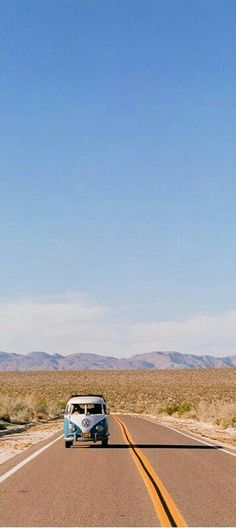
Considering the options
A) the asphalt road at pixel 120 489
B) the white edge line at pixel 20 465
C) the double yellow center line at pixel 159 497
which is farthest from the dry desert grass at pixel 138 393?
the double yellow center line at pixel 159 497

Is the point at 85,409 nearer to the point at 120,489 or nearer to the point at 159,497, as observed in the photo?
the point at 120,489

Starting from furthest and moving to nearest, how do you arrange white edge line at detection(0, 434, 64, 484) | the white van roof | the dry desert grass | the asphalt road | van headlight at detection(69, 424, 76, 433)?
the dry desert grass < the white van roof < van headlight at detection(69, 424, 76, 433) < white edge line at detection(0, 434, 64, 484) < the asphalt road

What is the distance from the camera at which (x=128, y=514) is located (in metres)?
12.7

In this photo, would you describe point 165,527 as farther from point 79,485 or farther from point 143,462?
point 143,462

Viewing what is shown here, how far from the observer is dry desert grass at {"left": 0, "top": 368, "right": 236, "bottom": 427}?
59.3 metres

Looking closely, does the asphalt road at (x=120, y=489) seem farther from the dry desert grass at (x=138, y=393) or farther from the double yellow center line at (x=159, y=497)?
the dry desert grass at (x=138, y=393)

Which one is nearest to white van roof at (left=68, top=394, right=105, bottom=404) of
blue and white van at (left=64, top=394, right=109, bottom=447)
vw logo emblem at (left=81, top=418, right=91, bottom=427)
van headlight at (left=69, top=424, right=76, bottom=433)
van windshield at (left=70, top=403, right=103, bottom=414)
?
blue and white van at (left=64, top=394, right=109, bottom=447)

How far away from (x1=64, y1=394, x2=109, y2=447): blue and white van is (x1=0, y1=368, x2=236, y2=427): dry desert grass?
60.0 ft

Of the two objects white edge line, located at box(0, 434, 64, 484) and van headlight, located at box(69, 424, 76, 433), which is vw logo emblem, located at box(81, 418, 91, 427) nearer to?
van headlight, located at box(69, 424, 76, 433)

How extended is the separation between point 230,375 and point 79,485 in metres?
138

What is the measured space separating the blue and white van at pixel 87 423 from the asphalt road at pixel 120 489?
1.30 metres

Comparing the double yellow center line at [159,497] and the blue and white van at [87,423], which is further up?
the blue and white van at [87,423]

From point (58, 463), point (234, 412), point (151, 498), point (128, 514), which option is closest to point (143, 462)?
point (58, 463)

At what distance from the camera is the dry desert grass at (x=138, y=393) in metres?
59.3
